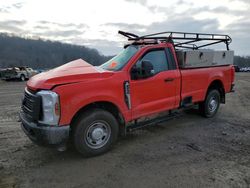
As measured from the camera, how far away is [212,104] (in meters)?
8.29

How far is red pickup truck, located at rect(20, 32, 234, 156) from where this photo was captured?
188 inches

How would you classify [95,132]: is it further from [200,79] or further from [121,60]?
[200,79]

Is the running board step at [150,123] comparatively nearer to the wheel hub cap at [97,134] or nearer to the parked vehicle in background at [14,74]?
the wheel hub cap at [97,134]

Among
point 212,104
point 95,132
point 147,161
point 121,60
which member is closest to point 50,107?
point 95,132

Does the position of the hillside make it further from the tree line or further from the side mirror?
the side mirror

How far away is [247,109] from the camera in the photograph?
9.49m

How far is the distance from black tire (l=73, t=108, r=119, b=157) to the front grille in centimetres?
72

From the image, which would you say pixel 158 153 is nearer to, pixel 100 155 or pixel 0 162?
→ pixel 100 155

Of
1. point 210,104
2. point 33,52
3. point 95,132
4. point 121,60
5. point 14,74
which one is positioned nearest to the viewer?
Result: point 95,132

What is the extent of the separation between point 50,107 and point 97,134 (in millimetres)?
1076

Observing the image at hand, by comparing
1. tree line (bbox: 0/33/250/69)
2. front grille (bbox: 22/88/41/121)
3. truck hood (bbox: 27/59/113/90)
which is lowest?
front grille (bbox: 22/88/41/121)

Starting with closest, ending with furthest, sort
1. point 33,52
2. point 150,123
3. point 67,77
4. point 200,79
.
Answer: point 67,77 → point 150,123 → point 200,79 → point 33,52

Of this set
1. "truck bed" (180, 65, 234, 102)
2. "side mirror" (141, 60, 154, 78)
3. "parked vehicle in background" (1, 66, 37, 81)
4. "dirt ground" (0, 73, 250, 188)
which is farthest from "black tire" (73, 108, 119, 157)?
"parked vehicle in background" (1, 66, 37, 81)

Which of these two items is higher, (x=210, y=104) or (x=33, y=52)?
(x=33, y=52)
